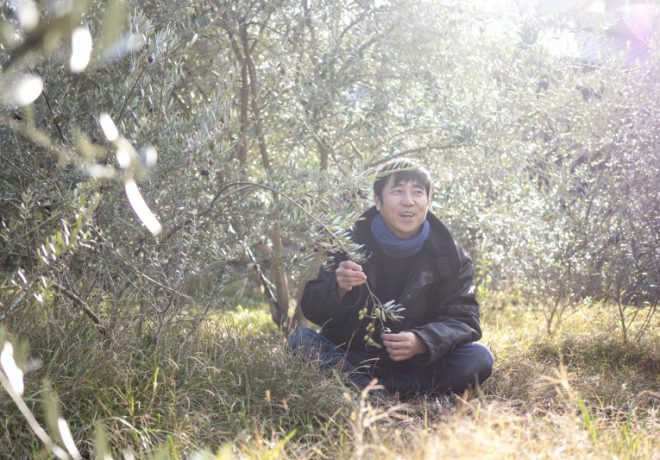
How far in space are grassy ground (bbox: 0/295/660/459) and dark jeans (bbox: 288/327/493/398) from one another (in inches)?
4.7

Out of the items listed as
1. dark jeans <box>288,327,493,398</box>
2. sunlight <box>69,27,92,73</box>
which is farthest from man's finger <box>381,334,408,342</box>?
sunlight <box>69,27,92,73</box>

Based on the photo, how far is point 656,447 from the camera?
255cm

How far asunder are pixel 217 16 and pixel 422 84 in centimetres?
167

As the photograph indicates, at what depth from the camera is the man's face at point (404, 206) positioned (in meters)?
3.81

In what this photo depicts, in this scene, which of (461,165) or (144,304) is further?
(461,165)

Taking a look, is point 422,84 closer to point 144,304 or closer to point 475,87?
point 475,87

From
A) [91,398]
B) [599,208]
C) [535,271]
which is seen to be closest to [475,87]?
[599,208]

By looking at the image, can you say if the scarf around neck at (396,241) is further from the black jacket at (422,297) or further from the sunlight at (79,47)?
the sunlight at (79,47)

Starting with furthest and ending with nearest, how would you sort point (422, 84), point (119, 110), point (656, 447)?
point (422, 84), point (119, 110), point (656, 447)

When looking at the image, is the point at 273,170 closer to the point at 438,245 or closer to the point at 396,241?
the point at 396,241

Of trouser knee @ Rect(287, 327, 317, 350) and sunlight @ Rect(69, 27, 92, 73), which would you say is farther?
trouser knee @ Rect(287, 327, 317, 350)

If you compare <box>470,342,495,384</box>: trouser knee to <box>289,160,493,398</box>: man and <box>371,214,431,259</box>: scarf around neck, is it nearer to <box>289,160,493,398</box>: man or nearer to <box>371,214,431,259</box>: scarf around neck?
<box>289,160,493,398</box>: man

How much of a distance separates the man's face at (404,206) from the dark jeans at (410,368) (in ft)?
2.21

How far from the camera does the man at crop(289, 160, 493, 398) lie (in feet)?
12.5
